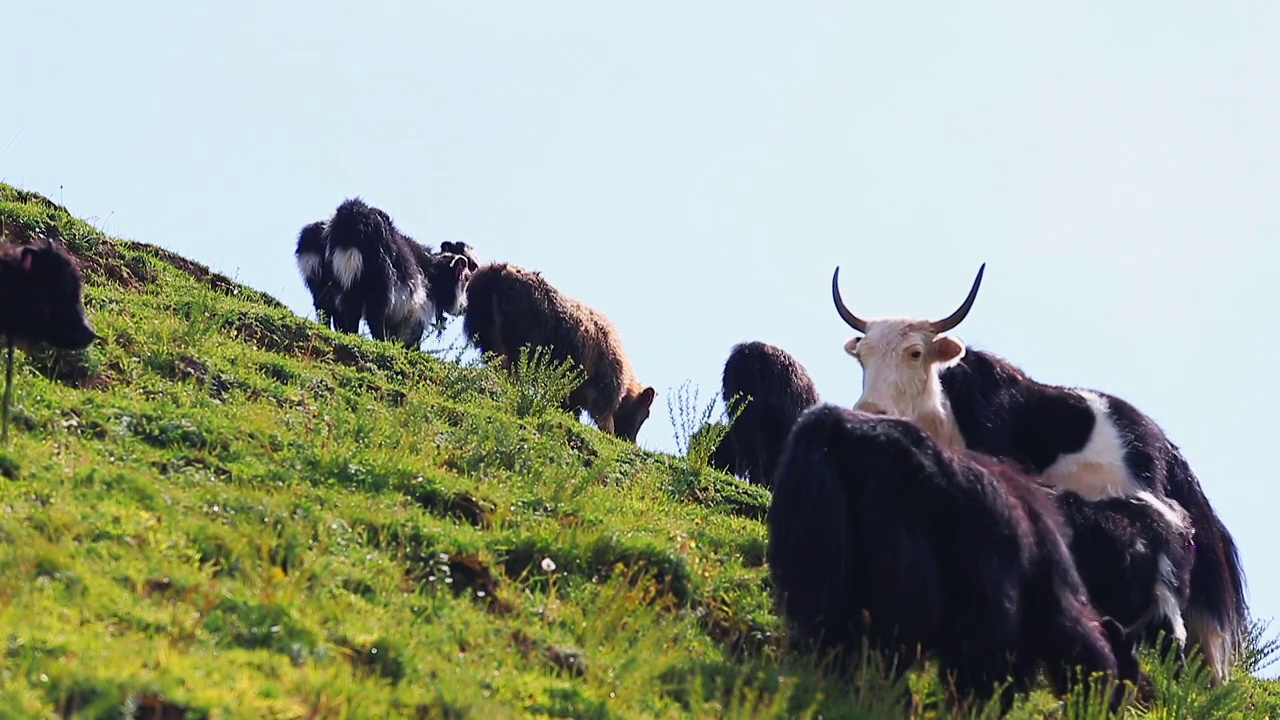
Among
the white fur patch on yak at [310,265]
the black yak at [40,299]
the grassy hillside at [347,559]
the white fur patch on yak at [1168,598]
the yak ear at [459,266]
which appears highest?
the yak ear at [459,266]

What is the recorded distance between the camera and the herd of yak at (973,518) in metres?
7.39

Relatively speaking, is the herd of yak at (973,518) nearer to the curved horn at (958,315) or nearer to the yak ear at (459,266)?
the curved horn at (958,315)

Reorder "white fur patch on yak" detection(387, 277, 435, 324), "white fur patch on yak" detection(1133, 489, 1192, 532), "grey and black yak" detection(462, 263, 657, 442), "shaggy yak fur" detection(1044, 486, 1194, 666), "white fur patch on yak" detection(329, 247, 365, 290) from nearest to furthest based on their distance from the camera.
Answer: "shaggy yak fur" detection(1044, 486, 1194, 666) < "white fur patch on yak" detection(1133, 489, 1192, 532) < "grey and black yak" detection(462, 263, 657, 442) < "white fur patch on yak" detection(329, 247, 365, 290) < "white fur patch on yak" detection(387, 277, 435, 324)

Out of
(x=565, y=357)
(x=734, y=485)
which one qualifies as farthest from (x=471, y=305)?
(x=734, y=485)

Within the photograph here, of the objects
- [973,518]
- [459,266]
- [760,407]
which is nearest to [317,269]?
[459,266]

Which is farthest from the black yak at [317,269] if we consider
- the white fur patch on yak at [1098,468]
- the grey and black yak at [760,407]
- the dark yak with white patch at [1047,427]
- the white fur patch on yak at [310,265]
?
the white fur patch on yak at [1098,468]

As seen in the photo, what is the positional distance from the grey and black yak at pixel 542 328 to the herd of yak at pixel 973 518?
158mm

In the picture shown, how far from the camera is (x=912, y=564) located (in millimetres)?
7273

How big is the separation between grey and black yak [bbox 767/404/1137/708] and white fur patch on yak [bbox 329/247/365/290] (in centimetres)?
1094

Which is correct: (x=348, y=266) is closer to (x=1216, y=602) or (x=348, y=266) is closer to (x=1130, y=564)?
(x=1216, y=602)

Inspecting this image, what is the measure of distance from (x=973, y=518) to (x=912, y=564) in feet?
1.31

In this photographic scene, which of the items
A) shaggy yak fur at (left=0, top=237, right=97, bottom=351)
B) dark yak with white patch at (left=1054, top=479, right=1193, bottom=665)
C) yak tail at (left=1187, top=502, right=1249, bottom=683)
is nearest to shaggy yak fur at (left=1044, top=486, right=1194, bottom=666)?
dark yak with white patch at (left=1054, top=479, right=1193, bottom=665)

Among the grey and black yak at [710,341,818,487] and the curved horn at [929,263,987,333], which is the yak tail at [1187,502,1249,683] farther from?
the grey and black yak at [710,341,818,487]

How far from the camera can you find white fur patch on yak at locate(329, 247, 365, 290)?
Result: 58.7ft
